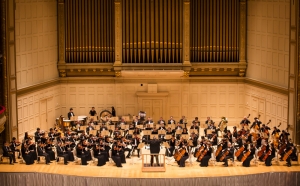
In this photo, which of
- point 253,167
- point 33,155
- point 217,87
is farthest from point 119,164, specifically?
point 217,87

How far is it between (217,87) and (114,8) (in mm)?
4735

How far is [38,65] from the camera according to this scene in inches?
830

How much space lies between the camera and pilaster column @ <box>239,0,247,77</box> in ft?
73.7

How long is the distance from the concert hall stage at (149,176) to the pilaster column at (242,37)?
20.5 feet

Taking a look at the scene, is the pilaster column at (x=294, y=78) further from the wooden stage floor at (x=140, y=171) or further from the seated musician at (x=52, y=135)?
the seated musician at (x=52, y=135)

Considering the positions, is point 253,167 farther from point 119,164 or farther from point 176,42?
point 176,42

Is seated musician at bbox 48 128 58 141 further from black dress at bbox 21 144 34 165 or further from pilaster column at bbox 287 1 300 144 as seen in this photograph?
pilaster column at bbox 287 1 300 144

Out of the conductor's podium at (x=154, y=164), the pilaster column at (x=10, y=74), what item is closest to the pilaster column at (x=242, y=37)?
the conductor's podium at (x=154, y=164)

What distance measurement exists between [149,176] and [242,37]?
8.18 m

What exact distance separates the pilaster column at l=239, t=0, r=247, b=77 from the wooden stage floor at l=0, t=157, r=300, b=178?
5967mm

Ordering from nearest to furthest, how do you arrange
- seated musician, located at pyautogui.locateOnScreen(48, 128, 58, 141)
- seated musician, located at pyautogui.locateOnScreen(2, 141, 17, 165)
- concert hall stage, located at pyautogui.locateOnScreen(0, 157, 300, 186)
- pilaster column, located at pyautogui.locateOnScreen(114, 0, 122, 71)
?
concert hall stage, located at pyautogui.locateOnScreen(0, 157, 300, 186) < seated musician, located at pyautogui.locateOnScreen(2, 141, 17, 165) < seated musician, located at pyautogui.locateOnScreen(48, 128, 58, 141) < pilaster column, located at pyautogui.locateOnScreen(114, 0, 122, 71)

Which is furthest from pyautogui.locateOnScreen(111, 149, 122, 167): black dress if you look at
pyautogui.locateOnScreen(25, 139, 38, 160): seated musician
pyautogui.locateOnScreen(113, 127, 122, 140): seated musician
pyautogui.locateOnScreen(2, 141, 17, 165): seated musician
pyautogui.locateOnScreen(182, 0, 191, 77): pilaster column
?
pyautogui.locateOnScreen(182, 0, 191, 77): pilaster column

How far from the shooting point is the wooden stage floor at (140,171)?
651 inches

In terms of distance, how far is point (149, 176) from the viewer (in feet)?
53.9
